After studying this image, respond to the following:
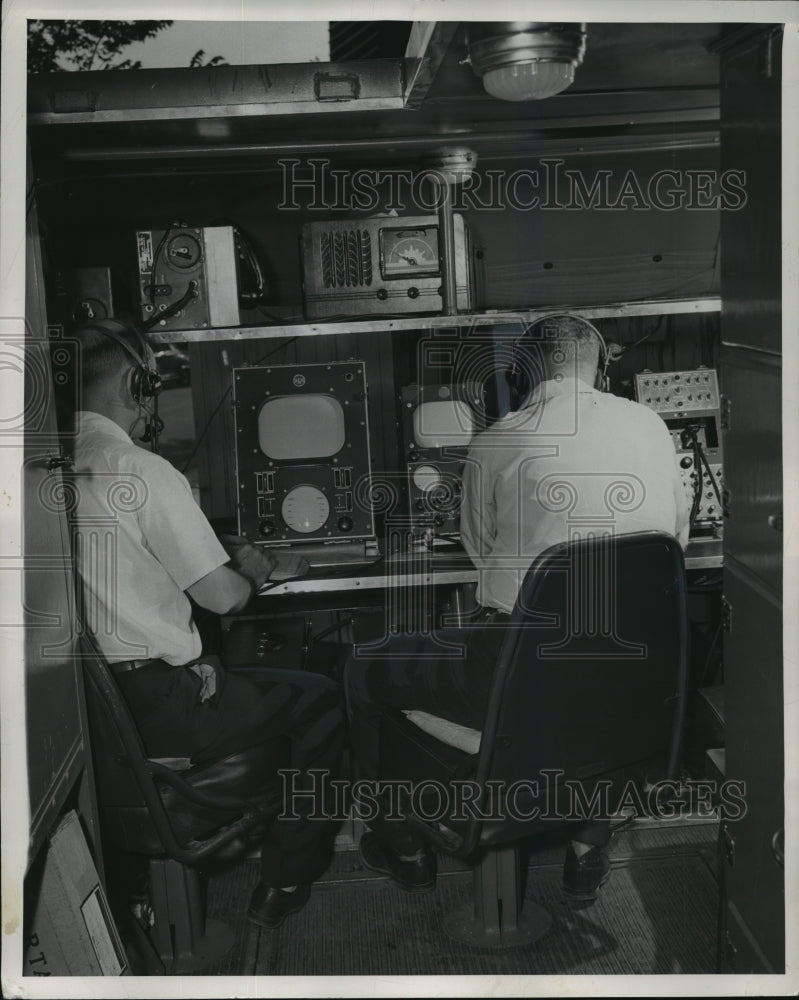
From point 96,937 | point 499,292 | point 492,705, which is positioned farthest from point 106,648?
point 499,292

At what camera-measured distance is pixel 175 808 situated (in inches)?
84.9

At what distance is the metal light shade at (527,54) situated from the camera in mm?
1598

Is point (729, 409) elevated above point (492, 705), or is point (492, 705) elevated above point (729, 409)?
point (729, 409)

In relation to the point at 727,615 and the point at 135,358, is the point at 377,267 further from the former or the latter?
the point at 727,615

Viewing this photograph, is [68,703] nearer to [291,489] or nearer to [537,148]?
[291,489]

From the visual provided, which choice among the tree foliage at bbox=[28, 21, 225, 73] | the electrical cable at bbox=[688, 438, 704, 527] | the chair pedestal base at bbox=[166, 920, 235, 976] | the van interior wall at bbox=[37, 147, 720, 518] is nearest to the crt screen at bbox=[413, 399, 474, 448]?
the van interior wall at bbox=[37, 147, 720, 518]

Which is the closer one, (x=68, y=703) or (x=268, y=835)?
(x=68, y=703)

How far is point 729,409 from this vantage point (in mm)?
1637

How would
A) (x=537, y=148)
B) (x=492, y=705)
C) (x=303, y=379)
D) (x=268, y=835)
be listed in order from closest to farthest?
(x=492, y=705) < (x=268, y=835) < (x=303, y=379) < (x=537, y=148)

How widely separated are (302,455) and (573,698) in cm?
114

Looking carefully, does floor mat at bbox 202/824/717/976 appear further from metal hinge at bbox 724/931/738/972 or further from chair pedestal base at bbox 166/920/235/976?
metal hinge at bbox 724/931/738/972

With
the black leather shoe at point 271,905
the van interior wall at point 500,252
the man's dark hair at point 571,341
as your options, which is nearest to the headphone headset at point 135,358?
the van interior wall at point 500,252

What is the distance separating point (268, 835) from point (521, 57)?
1813 millimetres

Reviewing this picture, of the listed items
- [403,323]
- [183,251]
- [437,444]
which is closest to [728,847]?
[437,444]
